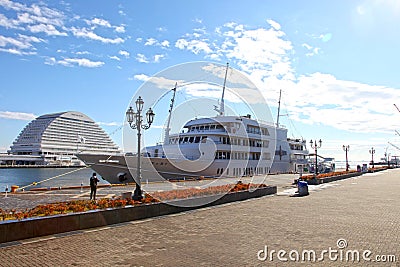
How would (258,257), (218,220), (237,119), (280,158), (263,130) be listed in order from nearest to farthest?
(258,257) → (218,220) → (237,119) → (263,130) → (280,158)

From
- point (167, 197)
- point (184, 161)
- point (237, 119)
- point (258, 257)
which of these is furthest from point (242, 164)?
point (258, 257)

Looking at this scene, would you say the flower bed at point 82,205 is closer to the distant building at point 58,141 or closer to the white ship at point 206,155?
the white ship at point 206,155

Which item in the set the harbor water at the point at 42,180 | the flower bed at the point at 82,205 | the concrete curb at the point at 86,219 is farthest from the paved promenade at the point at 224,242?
the harbor water at the point at 42,180

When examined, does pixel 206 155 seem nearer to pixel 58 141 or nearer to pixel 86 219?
pixel 86 219

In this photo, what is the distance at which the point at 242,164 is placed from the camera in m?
38.9

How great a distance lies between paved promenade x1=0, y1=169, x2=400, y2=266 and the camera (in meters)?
6.39

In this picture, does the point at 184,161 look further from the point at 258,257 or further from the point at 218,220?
the point at 258,257

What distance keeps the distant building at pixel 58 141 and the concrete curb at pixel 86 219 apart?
9263 cm

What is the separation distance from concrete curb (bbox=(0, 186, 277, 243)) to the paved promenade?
350 mm

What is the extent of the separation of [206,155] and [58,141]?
91.1m

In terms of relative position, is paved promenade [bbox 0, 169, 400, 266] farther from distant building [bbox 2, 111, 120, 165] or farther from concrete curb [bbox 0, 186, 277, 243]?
distant building [bbox 2, 111, 120, 165]

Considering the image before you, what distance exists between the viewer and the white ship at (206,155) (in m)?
27.7

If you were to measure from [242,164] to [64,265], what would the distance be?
3370cm

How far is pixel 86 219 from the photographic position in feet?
30.2
